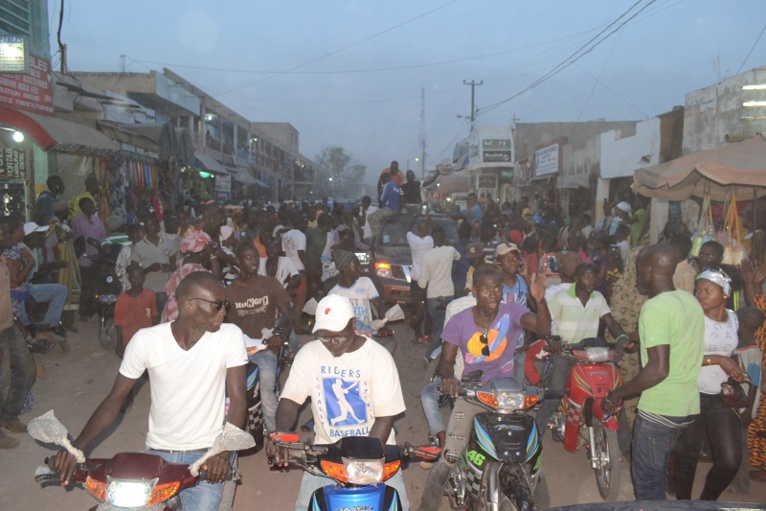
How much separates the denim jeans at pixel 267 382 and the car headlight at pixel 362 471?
10.2ft

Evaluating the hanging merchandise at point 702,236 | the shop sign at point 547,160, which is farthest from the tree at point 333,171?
the hanging merchandise at point 702,236

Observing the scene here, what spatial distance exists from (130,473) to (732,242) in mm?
6573

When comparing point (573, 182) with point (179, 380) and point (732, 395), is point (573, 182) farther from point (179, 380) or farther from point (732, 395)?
point (179, 380)

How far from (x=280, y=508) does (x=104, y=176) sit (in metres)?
11.2

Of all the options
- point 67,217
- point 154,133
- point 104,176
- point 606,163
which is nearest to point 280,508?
point 67,217

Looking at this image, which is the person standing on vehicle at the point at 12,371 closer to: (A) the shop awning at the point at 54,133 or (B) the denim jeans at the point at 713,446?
(A) the shop awning at the point at 54,133

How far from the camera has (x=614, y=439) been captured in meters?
5.08

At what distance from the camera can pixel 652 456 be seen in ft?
13.5

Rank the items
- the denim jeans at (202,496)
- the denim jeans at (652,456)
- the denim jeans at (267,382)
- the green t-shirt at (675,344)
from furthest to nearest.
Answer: the denim jeans at (267,382)
the denim jeans at (652,456)
the green t-shirt at (675,344)
the denim jeans at (202,496)

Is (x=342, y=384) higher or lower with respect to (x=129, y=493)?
higher

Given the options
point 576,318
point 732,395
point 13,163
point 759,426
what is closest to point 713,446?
point 732,395

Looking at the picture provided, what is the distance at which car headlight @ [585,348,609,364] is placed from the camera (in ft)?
16.8

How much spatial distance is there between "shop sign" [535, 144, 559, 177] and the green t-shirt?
2354cm

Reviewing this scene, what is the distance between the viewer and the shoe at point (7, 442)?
238 inches
